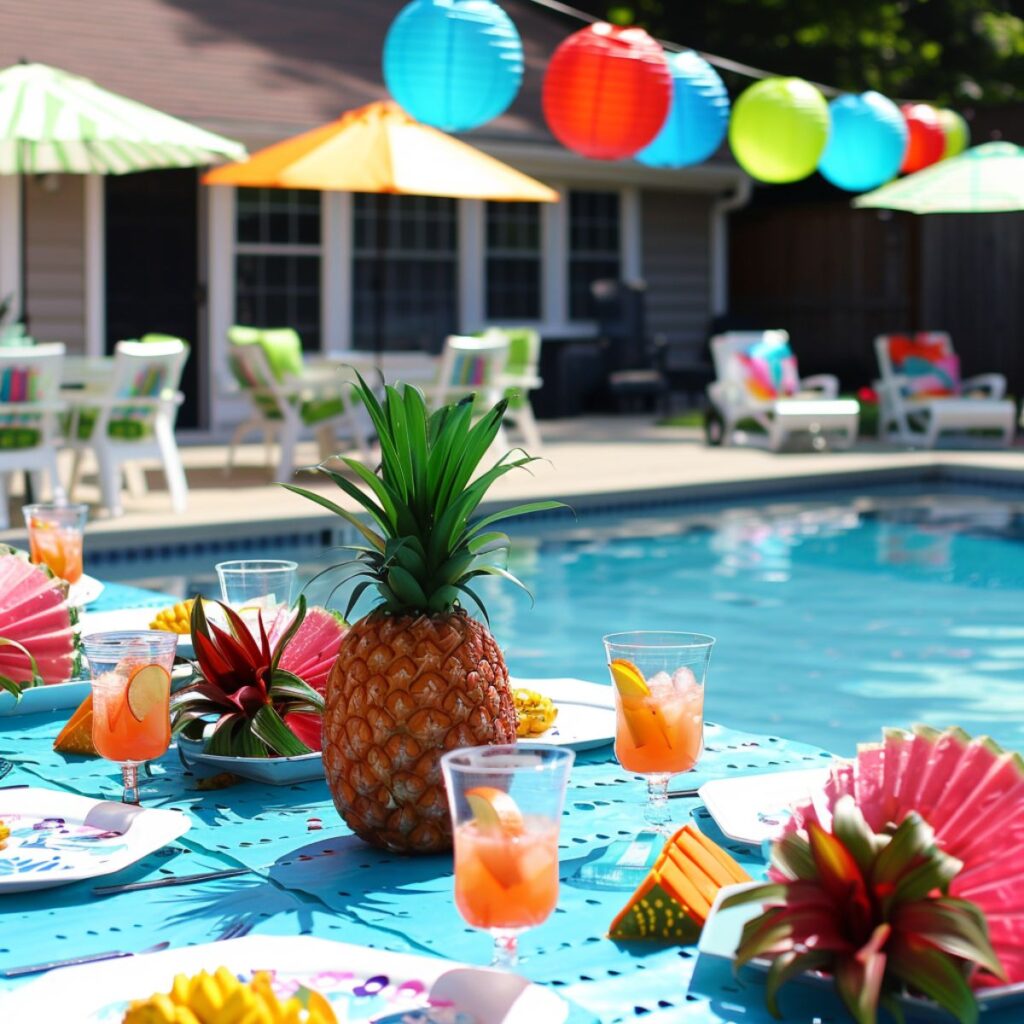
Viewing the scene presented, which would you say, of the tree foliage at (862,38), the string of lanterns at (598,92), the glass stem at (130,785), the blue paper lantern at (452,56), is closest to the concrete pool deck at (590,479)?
the string of lanterns at (598,92)

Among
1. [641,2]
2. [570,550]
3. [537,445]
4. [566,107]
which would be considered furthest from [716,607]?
[641,2]

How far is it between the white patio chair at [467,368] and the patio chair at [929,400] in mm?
3788

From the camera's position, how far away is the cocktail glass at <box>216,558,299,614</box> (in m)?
2.69

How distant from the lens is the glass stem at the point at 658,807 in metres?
2.20

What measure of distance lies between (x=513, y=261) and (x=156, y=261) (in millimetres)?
3750

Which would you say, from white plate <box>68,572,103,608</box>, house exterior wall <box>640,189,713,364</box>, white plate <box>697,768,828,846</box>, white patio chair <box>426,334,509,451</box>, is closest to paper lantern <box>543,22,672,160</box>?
white patio chair <box>426,334,509,451</box>

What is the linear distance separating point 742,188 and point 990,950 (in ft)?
52.1

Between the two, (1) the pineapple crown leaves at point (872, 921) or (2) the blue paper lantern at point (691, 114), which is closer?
(1) the pineapple crown leaves at point (872, 921)

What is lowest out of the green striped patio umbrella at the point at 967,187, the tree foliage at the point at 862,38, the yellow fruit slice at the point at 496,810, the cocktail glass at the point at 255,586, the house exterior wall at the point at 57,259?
the yellow fruit slice at the point at 496,810

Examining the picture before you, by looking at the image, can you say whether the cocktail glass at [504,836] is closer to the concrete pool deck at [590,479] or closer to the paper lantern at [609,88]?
the concrete pool deck at [590,479]

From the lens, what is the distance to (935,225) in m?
16.9

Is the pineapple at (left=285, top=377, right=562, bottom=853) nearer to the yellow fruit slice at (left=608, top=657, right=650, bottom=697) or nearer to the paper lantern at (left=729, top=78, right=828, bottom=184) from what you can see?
the yellow fruit slice at (left=608, top=657, right=650, bottom=697)

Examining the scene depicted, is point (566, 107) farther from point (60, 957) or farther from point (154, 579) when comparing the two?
point (60, 957)

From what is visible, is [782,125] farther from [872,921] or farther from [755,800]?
[872,921]
